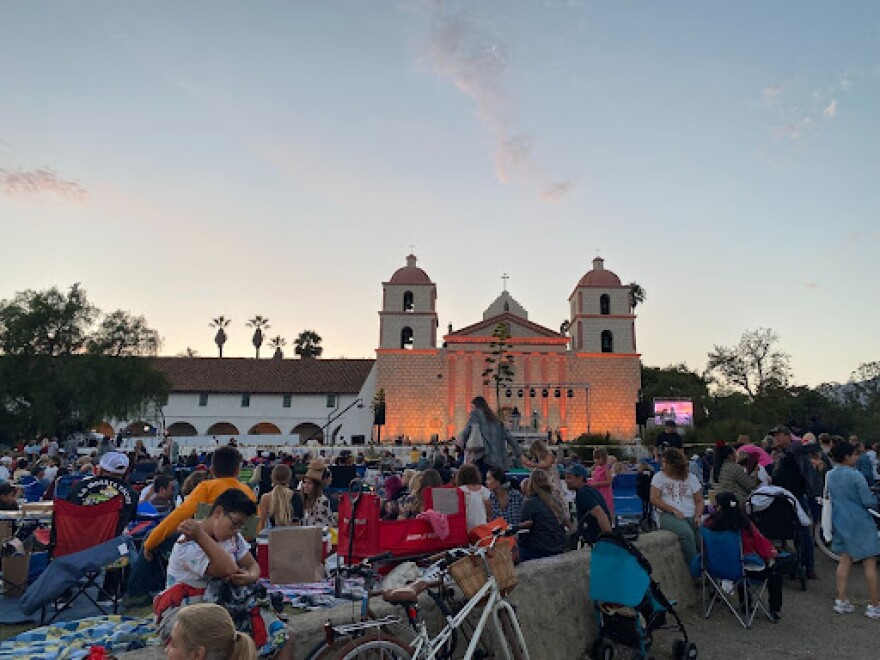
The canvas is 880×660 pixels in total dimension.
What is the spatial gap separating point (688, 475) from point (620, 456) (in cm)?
2311

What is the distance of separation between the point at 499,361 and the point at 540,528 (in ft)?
139

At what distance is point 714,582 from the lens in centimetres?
572

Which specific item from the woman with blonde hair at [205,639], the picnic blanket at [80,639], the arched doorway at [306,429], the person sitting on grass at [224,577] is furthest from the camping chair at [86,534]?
the arched doorway at [306,429]

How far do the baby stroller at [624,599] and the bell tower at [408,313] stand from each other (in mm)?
44483

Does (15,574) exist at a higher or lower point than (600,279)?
lower

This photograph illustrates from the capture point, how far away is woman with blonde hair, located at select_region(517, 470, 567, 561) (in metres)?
5.56

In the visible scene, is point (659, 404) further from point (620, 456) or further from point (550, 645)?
point (550, 645)

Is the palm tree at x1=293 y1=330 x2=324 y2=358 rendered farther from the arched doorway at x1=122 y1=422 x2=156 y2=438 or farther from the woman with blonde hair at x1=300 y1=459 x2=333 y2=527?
the woman with blonde hair at x1=300 y1=459 x2=333 y2=527

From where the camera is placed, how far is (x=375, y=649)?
307 cm

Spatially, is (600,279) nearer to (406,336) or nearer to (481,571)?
(406,336)

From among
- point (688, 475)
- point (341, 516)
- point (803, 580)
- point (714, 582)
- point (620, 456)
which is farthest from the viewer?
point (620, 456)

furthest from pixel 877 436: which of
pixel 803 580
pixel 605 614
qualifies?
pixel 605 614

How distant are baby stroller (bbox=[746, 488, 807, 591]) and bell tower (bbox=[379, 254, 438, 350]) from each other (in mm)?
42180

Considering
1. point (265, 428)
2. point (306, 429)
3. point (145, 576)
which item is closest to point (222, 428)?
point (265, 428)
